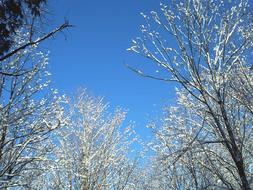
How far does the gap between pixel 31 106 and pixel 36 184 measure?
6.12 meters

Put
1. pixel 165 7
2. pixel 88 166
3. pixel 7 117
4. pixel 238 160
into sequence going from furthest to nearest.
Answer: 1. pixel 88 166
2. pixel 7 117
3. pixel 165 7
4. pixel 238 160

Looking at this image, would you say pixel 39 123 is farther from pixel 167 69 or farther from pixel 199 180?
pixel 199 180

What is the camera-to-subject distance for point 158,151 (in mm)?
15578

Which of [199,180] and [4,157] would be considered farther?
[199,180]

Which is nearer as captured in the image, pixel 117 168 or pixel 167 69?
pixel 167 69

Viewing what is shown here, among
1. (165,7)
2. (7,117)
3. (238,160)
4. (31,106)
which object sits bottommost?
(238,160)

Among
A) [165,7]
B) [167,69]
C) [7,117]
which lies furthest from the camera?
[7,117]

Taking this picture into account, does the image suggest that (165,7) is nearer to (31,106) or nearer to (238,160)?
(238,160)

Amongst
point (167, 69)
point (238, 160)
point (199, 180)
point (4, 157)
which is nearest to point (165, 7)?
point (167, 69)

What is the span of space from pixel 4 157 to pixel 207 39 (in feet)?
20.7

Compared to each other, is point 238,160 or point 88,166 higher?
point 88,166

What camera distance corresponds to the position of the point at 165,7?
7051 mm

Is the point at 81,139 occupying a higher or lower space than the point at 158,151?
lower

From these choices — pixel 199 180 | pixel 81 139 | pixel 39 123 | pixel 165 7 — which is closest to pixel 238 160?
pixel 165 7
